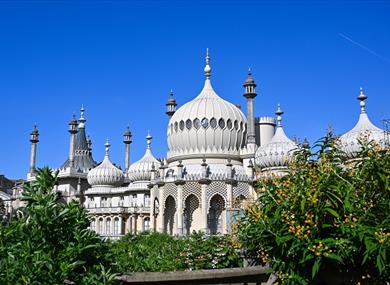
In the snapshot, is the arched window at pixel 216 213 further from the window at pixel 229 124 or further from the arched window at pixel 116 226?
the arched window at pixel 116 226

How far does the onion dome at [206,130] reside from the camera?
30359 millimetres

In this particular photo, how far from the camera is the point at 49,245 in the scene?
17.9 ft

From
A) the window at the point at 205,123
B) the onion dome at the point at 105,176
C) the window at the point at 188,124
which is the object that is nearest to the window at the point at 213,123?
the window at the point at 205,123

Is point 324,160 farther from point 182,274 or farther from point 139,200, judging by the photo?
point 139,200

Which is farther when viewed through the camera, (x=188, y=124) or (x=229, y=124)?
(x=229, y=124)

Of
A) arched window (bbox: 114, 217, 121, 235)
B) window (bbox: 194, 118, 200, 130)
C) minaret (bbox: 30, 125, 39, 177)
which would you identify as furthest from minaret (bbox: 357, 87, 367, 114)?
minaret (bbox: 30, 125, 39, 177)

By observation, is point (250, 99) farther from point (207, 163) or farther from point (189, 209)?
point (189, 209)

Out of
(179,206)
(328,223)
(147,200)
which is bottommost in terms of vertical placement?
(328,223)

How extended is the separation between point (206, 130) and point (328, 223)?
23404mm

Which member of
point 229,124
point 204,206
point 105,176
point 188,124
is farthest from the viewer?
point 105,176

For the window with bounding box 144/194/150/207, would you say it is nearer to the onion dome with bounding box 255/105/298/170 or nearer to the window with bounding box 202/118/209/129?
the window with bounding box 202/118/209/129

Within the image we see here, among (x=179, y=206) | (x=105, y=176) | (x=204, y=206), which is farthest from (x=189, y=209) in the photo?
(x=105, y=176)

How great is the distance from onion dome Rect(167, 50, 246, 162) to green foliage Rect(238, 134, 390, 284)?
2252 centimetres

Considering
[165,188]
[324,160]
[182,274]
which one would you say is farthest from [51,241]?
[165,188]
